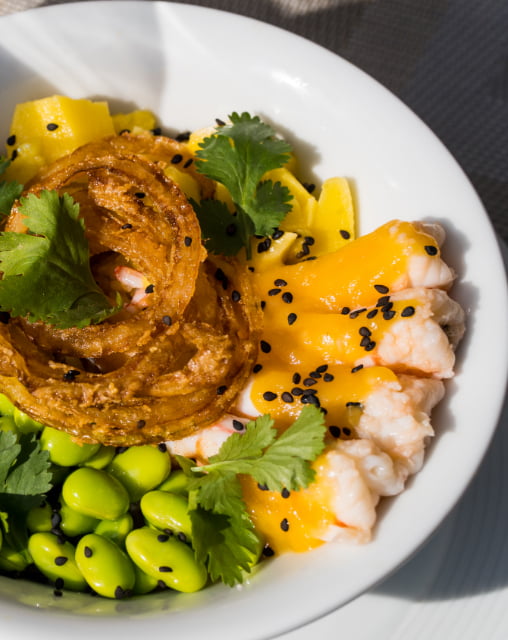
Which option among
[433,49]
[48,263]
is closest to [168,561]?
[48,263]

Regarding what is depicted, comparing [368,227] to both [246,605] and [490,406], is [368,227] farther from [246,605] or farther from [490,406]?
[246,605]

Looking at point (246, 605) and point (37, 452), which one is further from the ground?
point (246, 605)

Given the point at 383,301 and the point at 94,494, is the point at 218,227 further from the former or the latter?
the point at 94,494

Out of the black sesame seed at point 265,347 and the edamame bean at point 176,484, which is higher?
the black sesame seed at point 265,347

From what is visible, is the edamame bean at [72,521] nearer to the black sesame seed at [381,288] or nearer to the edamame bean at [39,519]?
the edamame bean at [39,519]

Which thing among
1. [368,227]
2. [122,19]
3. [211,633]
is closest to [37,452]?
[211,633]

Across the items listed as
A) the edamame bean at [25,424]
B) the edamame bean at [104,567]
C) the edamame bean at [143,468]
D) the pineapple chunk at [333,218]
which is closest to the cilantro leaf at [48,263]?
the edamame bean at [25,424]
